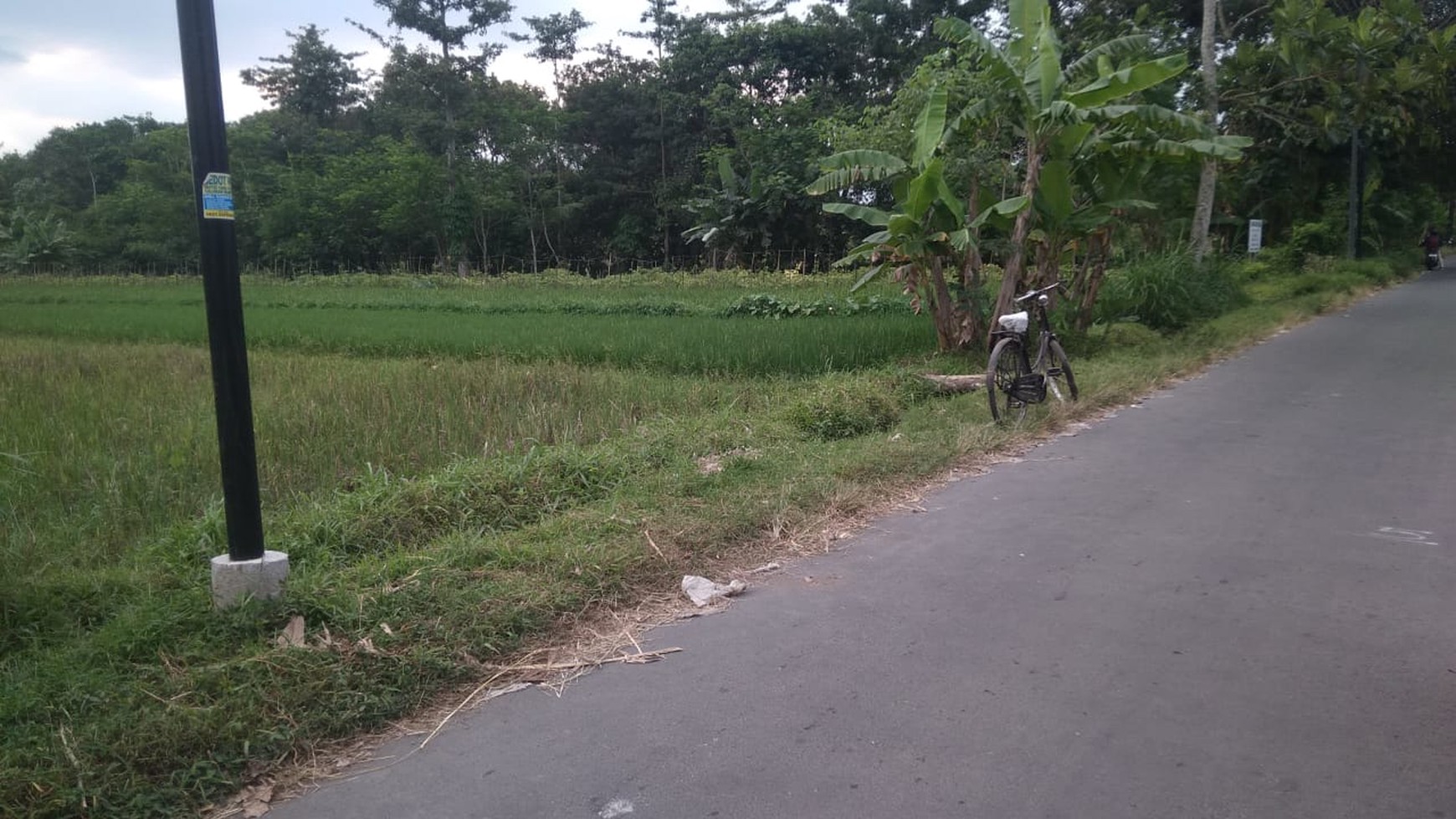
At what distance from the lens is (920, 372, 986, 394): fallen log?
9977 mm

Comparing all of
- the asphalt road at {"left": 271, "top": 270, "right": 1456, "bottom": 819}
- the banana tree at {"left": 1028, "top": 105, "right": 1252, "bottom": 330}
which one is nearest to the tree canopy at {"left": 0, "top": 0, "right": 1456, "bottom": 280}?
the banana tree at {"left": 1028, "top": 105, "right": 1252, "bottom": 330}

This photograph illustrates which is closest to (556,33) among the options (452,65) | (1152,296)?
(452,65)

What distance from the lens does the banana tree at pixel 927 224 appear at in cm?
1117

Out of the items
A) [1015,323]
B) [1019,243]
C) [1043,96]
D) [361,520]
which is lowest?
[361,520]

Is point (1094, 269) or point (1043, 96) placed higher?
point (1043, 96)

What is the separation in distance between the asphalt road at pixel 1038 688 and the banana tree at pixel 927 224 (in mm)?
5643

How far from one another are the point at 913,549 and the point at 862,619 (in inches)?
41.9

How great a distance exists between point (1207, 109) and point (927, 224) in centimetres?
999

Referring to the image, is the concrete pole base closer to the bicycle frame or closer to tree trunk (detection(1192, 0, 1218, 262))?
the bicycle frame

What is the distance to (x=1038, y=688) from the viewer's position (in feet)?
11.7

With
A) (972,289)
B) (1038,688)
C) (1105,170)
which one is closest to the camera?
(1038,688)

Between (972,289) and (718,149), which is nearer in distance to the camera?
(972,289)

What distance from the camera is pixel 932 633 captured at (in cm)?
405

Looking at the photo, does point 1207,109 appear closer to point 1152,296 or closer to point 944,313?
point 1152,296
